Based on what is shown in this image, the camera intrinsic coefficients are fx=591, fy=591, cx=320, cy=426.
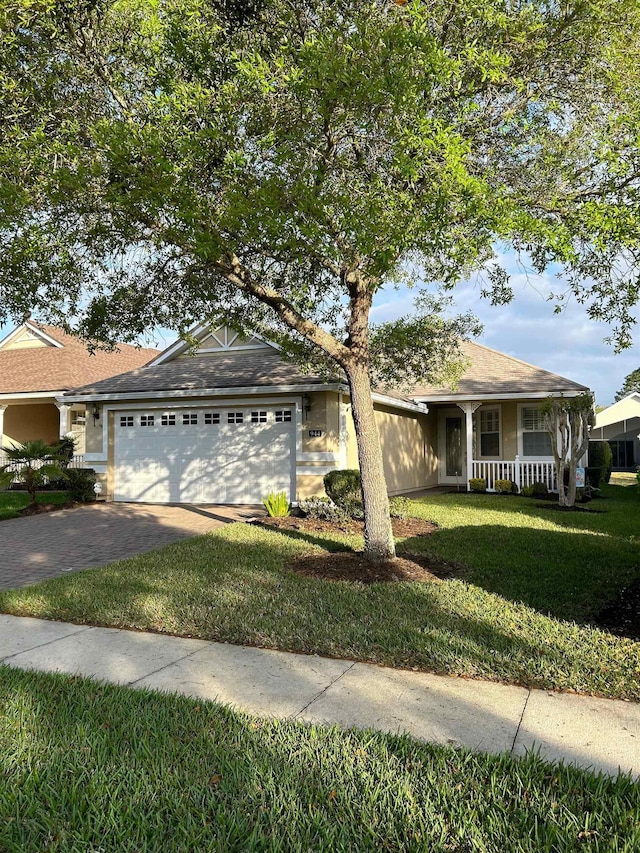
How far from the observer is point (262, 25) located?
689cm

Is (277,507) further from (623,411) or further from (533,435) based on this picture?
(623,411)

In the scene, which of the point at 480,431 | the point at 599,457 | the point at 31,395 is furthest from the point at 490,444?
the point at 31,395

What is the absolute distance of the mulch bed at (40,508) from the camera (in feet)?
45.4

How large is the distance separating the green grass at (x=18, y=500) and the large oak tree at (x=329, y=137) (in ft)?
23.9

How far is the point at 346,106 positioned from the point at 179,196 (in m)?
1.90

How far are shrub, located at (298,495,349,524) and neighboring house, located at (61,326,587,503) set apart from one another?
1230mm

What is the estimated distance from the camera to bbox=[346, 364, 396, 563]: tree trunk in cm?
758

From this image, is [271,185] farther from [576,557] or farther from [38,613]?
[576,557]

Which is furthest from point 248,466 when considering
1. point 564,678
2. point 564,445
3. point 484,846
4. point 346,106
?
point 484,846

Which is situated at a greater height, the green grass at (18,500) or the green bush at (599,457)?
the green bush at (599,457)

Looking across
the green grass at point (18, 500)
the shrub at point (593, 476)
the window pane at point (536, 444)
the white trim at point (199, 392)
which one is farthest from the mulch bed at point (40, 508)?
the shrub at point (593, 476)

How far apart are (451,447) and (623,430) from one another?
1618cm

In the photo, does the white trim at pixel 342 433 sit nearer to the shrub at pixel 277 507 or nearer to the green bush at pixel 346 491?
the green bush at pixel 346 491

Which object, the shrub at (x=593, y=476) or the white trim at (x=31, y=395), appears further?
the white trim at (x=31, y=395)
